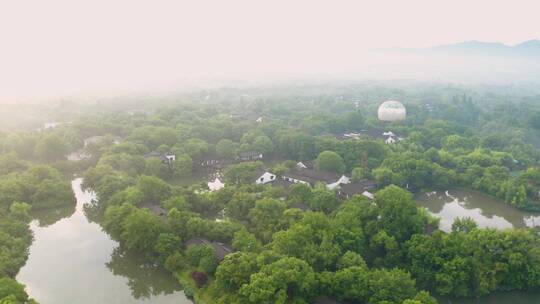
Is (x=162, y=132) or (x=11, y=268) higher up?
(x=162, y=132)

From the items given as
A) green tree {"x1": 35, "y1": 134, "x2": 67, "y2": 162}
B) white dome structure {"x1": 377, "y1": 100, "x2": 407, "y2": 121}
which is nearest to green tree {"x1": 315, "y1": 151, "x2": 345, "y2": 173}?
green tree {"x1": 35, "y1": 134, "x2": 67, "y2": 162}

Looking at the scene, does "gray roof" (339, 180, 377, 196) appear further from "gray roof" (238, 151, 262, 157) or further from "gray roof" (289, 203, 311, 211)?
"gray roof" (238, 151, 262, 157)

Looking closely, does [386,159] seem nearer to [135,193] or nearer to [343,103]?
[135,193]

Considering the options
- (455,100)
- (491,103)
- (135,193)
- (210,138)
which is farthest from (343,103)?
(135,193)

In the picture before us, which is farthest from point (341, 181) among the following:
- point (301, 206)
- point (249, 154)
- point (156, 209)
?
point (156, 209)

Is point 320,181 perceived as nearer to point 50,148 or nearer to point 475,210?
point 475,210

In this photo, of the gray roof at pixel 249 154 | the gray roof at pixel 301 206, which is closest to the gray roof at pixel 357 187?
the gray roof at pixel 301 206
